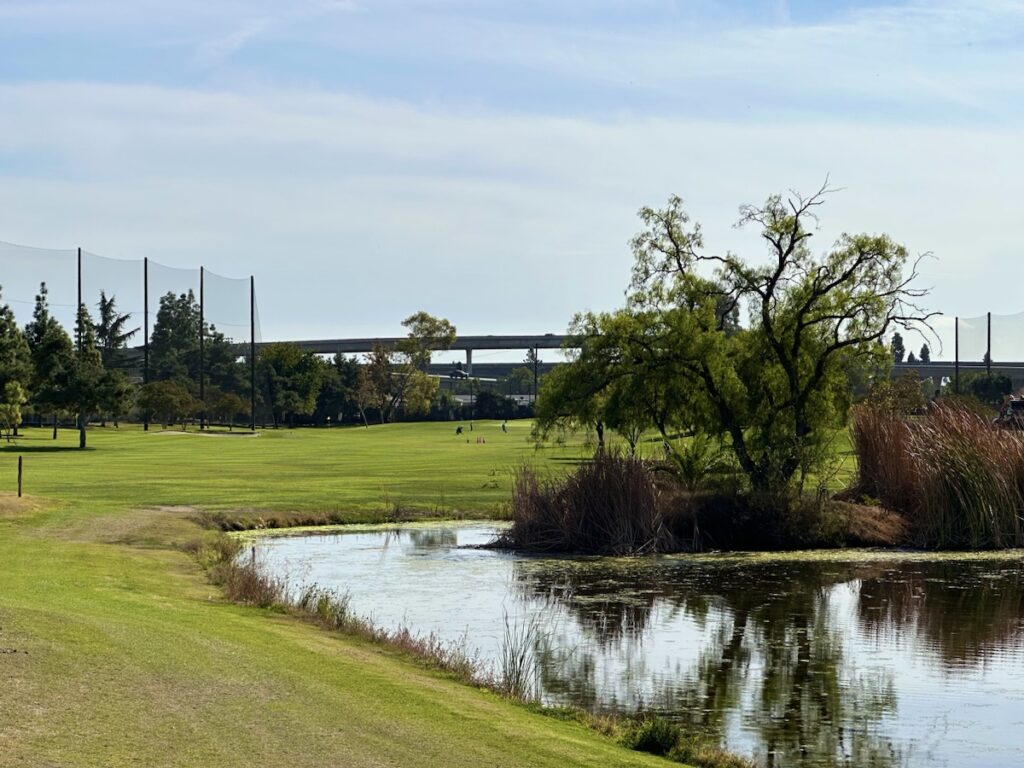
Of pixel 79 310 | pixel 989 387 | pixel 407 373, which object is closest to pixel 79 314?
pixel 79 310

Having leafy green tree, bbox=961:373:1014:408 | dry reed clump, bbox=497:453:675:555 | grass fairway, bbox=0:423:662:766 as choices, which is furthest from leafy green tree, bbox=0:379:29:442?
leafy green tree, bbox=961:373:1014:408

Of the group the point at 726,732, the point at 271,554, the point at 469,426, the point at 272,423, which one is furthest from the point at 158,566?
the point at 272,423

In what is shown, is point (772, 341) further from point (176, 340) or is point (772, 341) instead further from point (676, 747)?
point (176, 340)

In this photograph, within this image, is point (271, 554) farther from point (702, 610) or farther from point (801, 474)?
point (801, 474)

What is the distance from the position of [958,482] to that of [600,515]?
34.7ft

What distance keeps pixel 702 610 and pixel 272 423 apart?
128503 mm

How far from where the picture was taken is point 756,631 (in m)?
25.3

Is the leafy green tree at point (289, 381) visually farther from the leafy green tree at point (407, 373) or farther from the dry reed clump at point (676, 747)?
the dry reed clump at point (676, 747)

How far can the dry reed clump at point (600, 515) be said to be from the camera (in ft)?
122

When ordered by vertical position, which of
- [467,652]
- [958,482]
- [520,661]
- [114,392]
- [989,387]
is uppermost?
[989,387]

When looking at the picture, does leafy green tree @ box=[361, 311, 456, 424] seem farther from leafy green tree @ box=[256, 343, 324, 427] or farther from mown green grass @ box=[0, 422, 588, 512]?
mown green grass @ box=[0, 422, 588, 512]

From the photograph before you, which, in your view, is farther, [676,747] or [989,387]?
[989,387]

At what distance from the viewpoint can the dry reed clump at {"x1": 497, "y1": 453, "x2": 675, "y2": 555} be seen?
Answer: 37.3 m

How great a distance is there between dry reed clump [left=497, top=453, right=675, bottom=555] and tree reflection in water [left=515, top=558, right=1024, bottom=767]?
1.53m
